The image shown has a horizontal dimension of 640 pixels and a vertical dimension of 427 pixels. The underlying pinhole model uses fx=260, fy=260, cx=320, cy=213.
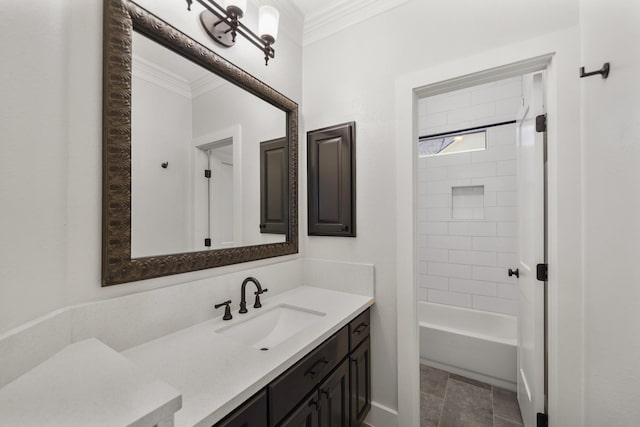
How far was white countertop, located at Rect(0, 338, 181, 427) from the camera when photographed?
468 millimetres

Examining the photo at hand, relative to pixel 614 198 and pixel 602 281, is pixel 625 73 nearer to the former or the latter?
pixel 614 198

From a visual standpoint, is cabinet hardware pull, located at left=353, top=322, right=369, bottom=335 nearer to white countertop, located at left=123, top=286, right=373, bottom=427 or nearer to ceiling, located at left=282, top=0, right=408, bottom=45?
white countertop, located at left=123, top=286, right=373, bottom=427

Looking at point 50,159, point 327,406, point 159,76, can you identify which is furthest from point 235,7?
point 327,406

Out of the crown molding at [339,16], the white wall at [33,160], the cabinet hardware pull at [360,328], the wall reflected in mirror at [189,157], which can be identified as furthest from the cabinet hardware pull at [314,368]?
the crown molding at [339,16]

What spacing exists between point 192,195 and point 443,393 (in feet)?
7.38

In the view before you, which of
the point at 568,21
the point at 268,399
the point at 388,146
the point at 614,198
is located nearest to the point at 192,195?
the point at 268,399

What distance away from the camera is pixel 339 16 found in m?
1.77

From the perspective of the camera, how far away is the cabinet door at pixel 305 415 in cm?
94

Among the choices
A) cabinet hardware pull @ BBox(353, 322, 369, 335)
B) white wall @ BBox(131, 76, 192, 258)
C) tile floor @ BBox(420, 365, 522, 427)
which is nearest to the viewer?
white wall @ BBox(131, 76, 192, 258)

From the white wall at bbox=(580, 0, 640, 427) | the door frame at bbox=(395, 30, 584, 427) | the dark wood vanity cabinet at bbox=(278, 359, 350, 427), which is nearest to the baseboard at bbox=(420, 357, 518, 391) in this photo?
the door frame at bbox=(395, 30, 584, 427)

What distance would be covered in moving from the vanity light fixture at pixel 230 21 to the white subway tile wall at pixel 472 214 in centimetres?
201

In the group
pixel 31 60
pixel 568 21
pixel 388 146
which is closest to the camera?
pixel 31 60

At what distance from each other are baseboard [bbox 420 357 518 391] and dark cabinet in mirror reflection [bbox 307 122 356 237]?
1544mm

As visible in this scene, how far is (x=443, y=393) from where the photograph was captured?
1.98 metres
